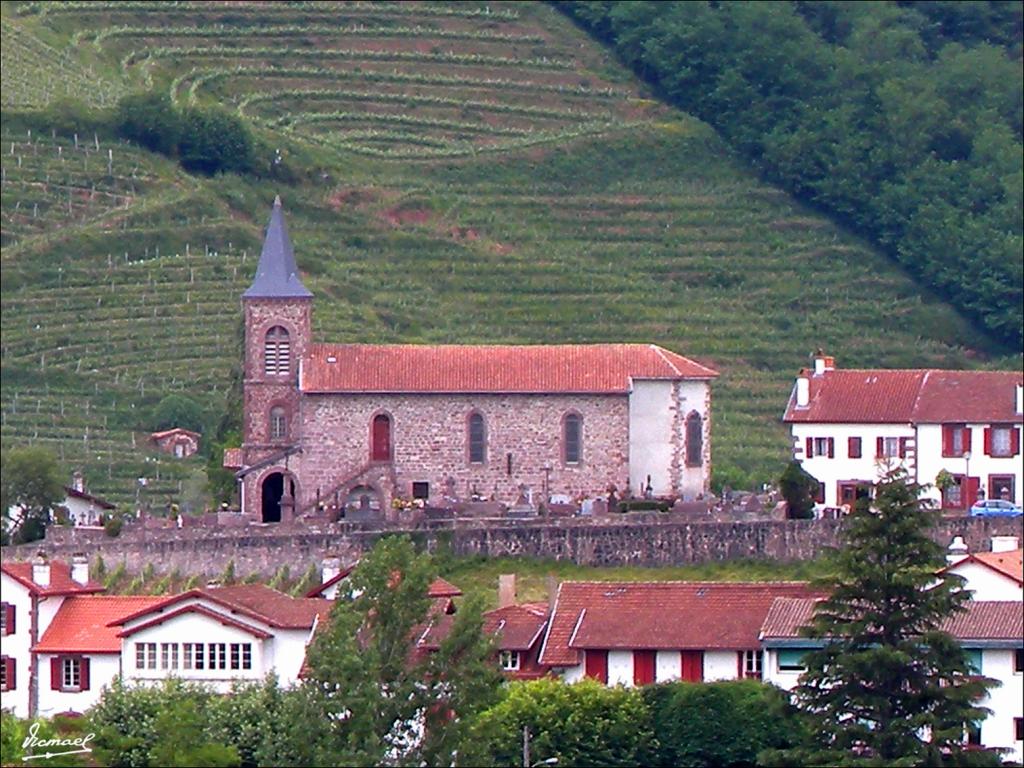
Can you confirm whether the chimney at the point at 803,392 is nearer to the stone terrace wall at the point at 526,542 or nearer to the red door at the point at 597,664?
the stone terrace wall at the point at 526,542

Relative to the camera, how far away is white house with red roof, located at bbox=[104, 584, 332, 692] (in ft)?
253

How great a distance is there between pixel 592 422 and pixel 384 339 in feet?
65.7

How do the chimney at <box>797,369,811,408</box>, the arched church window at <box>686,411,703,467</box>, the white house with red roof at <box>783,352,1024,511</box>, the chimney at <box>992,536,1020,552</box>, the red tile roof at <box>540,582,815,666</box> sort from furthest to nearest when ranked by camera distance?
the chimney at <box>797,369,811,408</box>, the arched church window at <box>686,411,703,467</box>, the white house with red roof at <box>783,352,1024,511</box>, the chimney at <box>992,536,1020,552</box>, the red tile roof at <box>540,582,815,666</box>

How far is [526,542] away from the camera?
8588 cm

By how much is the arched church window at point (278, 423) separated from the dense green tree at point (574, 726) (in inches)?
808

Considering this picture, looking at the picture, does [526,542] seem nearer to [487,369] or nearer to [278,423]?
[487,369]

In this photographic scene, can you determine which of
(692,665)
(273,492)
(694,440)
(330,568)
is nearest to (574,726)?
(692,665)

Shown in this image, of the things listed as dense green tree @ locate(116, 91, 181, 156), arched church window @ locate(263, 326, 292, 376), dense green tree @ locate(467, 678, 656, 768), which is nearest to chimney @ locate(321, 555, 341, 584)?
arched church window @ locate(263, 326, 292, 376)

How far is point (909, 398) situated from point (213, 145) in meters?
38.4

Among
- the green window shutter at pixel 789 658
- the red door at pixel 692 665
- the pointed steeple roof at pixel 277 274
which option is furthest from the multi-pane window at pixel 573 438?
the green window shutter at pixel 789 658

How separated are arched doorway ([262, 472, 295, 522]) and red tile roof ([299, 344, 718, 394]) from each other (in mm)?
2068

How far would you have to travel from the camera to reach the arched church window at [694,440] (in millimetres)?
92688

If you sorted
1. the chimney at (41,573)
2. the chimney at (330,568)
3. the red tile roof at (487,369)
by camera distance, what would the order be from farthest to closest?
the red tile roof at (487,369)
the chimney at (330,568)
the chimney at (41,573)

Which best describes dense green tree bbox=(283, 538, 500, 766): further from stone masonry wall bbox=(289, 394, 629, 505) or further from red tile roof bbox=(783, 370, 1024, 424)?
red tile roof bbox=(783, 370, 1024, 424)
